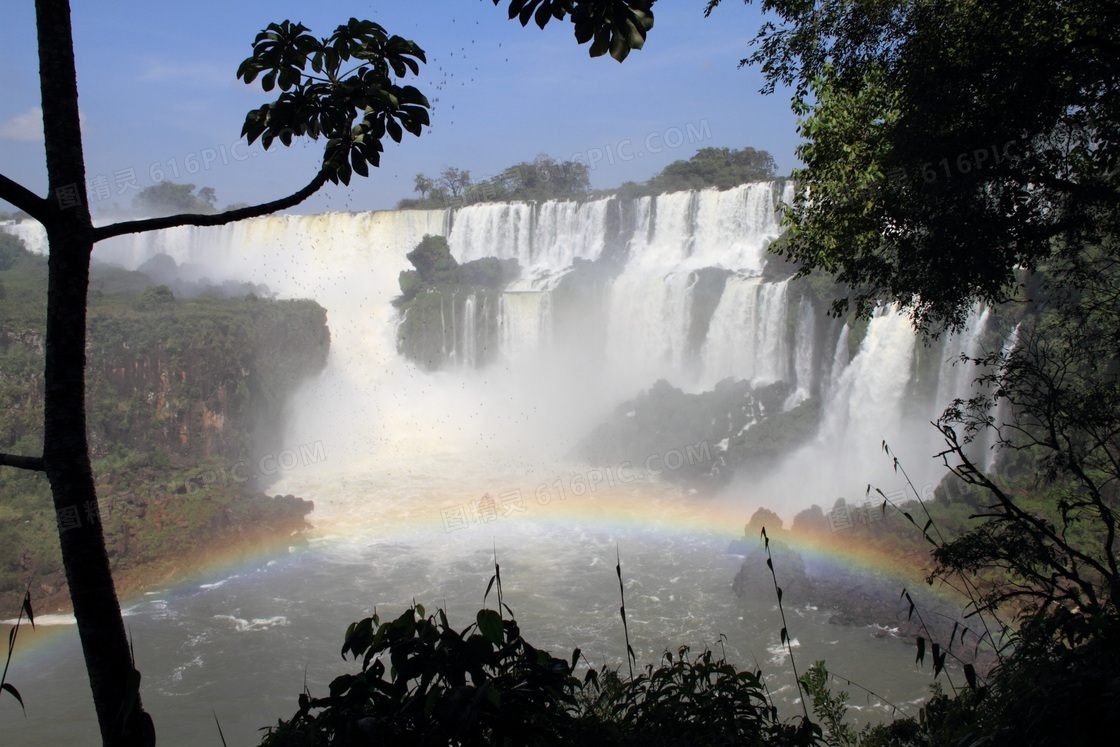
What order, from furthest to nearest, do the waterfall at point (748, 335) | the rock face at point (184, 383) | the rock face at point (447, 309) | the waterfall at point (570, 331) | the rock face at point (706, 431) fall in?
the rock face at point (447, 309) < the waterfall at point (748, 335) < the rock face at point (184, 383) < the rock face at point (706, 431) < the waterfall at point (570, 331)

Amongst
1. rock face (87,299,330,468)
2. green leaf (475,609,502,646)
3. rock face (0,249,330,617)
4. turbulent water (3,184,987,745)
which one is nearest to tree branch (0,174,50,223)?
green leaf (475,609,502,646)

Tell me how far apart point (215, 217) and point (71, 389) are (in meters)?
0.60

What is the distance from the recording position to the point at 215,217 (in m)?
2.22

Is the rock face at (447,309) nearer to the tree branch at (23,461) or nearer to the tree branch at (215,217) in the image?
the tree branch at (215,217)

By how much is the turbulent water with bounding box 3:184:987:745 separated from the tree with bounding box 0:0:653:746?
6.25 m

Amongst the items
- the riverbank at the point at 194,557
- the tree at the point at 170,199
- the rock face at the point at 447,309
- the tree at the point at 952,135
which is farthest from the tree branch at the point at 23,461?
the tree at the point at 170,199

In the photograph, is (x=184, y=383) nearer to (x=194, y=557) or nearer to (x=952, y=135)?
(x=194, y=557)

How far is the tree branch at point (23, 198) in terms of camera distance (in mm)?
1900

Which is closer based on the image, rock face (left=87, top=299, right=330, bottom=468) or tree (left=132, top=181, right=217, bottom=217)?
rock face (left=87, top=299, right=330, bottom=468)

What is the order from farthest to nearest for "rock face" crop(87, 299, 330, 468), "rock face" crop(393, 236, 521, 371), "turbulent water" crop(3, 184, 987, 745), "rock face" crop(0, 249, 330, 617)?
1. "rock face" crop(393, 236, 521, 371)
2. "rock face" crop(87, 299, 330, 468)
3. "rock face" crop(0, 249, 330, 617)
4. "turbulent water" crop(3, 184, 987, 745)

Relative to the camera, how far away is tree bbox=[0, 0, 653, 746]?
6.27 feet

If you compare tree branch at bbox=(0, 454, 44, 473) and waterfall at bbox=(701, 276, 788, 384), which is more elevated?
tree branch at bbox=(0, 454, 44, 473)

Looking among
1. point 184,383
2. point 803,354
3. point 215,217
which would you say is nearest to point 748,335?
point 803,354

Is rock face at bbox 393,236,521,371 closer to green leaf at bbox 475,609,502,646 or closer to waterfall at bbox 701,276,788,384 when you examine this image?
waterfall at bbox 701,276,788,384
